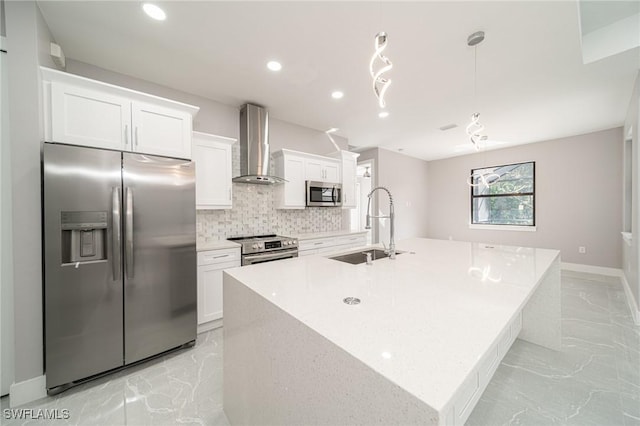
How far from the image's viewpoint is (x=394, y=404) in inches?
21.3

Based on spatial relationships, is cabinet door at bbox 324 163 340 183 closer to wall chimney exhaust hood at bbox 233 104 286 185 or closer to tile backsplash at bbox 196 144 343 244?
tile backsplash at bbox 196 144 343 244

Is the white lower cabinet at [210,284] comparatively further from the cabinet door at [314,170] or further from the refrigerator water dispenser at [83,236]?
the cabinet door at [314,170]

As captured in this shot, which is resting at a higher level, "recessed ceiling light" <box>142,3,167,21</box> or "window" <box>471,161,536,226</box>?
"recessed ceiling light" <box>142,3,167,21</box>

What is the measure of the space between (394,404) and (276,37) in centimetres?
241

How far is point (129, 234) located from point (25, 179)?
27.2 inches

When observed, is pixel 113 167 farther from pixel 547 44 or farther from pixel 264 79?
pixel 547 44

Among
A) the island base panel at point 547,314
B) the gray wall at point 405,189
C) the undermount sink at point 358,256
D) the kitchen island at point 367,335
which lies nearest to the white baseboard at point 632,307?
the island base panel at point 547,314

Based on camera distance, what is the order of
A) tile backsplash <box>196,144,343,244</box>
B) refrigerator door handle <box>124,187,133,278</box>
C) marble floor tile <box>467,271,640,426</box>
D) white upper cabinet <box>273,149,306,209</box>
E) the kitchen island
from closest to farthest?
the kitchen island → marble floor tile <box>467,271,640,426</box> → refrigerator door handle <box>124,187,133,278</box> → tile backsplash <box>196,144,343,244</box> → white upper cabinet <box>273,149,306,209</box>

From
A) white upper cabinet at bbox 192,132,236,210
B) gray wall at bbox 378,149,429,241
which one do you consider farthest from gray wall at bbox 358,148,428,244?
white upper cabinet at bbox 192,132,236,210

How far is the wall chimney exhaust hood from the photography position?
3.13 meters

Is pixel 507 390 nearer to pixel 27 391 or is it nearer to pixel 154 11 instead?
pixel 27 391

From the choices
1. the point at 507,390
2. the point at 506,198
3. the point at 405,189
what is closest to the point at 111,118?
the point at 507,390

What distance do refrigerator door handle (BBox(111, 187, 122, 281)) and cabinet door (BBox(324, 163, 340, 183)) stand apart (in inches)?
109

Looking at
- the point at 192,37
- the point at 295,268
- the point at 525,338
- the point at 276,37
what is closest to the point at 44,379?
the point at 295,268
